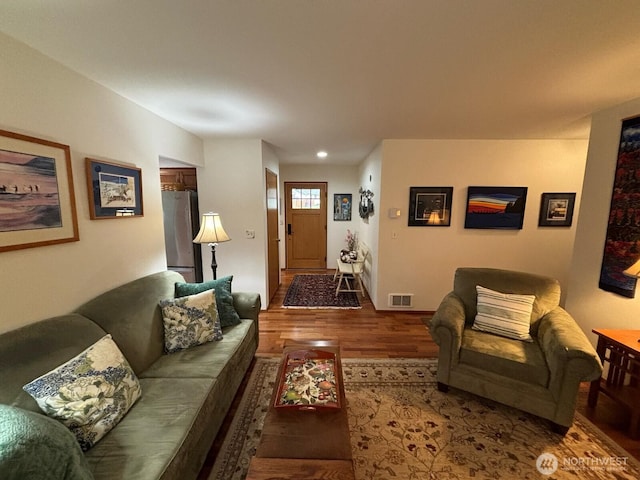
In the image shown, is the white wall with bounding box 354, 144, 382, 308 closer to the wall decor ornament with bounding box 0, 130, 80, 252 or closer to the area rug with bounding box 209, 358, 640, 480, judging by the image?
the area rug with bounding box 209, 358, 640, 480

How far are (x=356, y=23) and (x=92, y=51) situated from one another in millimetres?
1486

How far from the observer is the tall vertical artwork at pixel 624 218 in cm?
211

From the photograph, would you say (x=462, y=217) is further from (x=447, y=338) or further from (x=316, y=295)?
(x=316, y=295)

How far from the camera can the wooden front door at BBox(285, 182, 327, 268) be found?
19.7 feet

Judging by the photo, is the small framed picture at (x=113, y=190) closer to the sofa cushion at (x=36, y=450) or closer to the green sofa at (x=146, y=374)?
the green sofa at (x=146, y=374)

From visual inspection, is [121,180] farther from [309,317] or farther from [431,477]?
[431,477]

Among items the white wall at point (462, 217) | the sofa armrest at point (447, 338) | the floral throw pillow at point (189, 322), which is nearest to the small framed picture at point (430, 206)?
the white wall at point (462, 217)

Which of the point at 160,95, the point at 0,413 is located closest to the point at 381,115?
the point at 160,95

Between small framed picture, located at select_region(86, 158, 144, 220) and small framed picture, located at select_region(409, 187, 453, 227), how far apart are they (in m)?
3.14

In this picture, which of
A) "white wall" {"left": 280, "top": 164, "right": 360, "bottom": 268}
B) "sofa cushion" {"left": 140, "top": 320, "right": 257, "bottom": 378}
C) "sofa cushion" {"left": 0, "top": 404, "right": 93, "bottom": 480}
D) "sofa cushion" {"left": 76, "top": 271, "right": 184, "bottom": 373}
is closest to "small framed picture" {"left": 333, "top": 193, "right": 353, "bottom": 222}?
"white wall" {"left": 280, "top": 164, "right": 360, "bottom": 268}

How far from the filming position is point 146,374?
5.69 ft

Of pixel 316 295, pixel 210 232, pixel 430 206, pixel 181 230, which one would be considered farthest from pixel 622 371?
pixel 181 230

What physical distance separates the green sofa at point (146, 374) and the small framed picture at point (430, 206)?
2.66 metres

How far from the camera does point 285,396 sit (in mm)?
1492
